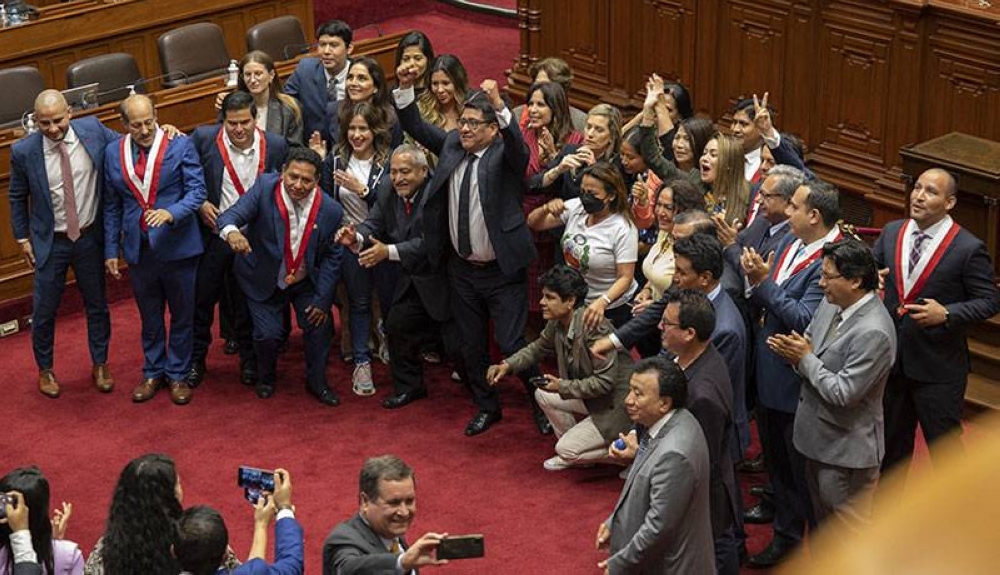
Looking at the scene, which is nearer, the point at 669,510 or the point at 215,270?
the point at 669,510

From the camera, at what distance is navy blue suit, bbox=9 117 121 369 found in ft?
20.1

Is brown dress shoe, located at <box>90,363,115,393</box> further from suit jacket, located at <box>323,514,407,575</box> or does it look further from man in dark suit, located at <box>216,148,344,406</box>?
suit jacket, located at <box>323,514,407,575</box>

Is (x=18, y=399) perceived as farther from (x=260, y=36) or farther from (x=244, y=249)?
(x=260, y=36)

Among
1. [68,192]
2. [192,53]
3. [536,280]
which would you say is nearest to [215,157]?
[68,192]

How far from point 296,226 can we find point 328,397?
2.94 ft

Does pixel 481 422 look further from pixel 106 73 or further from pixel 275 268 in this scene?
pixel 106 73

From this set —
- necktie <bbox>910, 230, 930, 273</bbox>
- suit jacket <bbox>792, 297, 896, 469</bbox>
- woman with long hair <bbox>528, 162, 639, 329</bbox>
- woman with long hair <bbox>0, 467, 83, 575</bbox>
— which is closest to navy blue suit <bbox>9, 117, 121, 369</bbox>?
woman with long hair <bbox>528, 162, 639, 329</bbox>

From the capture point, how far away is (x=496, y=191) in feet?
18.9

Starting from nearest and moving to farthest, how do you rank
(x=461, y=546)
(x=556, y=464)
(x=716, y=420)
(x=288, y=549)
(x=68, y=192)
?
(x=461, y=546)
(x=288, y=549)
(x=716, y=420)
(x=556, y=464)
(x=68, y=192)

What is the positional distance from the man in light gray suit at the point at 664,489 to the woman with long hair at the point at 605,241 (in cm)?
153

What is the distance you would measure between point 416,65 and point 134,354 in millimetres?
2125

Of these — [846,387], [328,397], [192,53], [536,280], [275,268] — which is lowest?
[328,397]

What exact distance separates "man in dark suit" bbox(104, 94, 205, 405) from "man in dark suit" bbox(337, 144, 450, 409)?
0.79m

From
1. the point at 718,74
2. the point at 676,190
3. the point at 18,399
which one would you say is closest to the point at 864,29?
the point at 718,74
